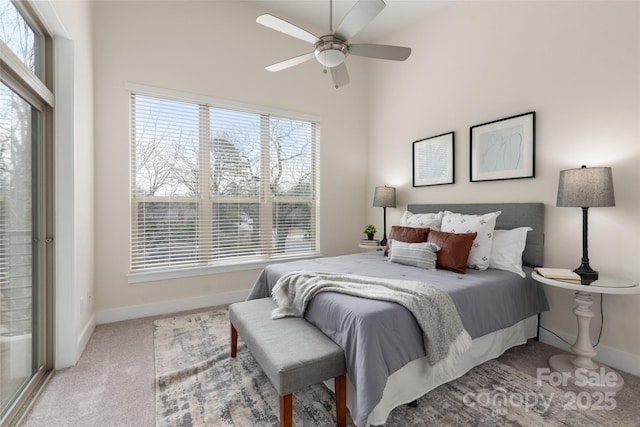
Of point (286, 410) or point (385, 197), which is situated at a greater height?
point (385, 197)

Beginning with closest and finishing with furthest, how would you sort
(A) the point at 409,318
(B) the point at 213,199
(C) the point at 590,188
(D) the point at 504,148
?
(A) the point at 409,318
(C) the point at 590,188
(D) the point at 504,148
(B) the point at 213,199

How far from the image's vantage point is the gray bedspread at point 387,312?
4.77 feet

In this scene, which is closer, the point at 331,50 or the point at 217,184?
the point at 331,50

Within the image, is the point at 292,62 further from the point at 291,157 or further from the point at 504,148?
the point at 504,148

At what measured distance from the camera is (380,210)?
14.4ft

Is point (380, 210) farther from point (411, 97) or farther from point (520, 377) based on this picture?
point (520, 377)

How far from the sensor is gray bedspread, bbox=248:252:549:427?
1.45 metres

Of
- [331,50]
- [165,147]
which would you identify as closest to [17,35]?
[165,147]

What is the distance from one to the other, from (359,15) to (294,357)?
2.03 m

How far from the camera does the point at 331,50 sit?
2.08 m

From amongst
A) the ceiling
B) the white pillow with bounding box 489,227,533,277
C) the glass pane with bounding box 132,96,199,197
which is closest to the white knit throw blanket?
the white pillow with bounding box 489,227,533,277

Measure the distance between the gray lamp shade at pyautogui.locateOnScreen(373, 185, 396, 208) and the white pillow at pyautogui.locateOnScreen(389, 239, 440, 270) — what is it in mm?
1170

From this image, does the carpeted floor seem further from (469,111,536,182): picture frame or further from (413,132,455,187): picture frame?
(413,132,455,187): picture frame

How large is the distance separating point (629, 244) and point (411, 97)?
2694 millimetres
